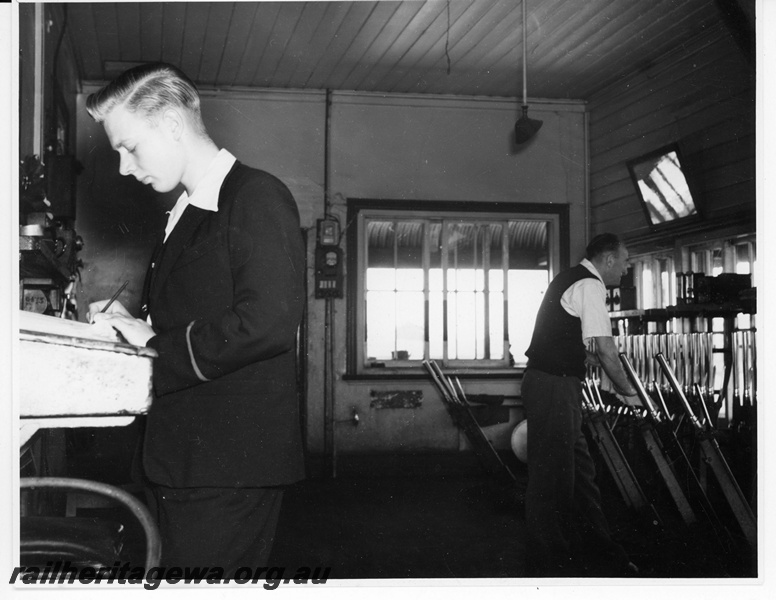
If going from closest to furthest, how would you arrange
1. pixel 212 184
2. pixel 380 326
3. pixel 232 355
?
pixel 232 355 → pixel 212 184 → pixel 380 326

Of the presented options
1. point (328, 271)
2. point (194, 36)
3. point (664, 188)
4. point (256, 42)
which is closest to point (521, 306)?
point (328, 271)

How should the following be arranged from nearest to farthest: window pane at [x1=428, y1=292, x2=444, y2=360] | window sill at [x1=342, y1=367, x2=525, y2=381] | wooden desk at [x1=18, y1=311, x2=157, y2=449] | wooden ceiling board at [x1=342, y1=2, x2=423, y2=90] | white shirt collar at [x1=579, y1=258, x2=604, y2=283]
Result: wooden desk at [x1=18, y1=311, x2=157, y2=449]
white shirt collar at [x1=579, y1=258, x2=604, y2=283]
wooden ceiling board at [x1=342, y1=2, x2=423, y2=90]
window sill at [x1=342, y1=367, x2=525, y2=381]
window pane at [x1=428, y1=292, x2=444, y2=360]

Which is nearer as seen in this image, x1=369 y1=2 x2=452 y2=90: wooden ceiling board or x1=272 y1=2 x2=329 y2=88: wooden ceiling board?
x1=272 y1=2 x2=329 y2=88: wooden ceiling board

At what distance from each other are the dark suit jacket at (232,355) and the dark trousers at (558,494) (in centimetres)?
219

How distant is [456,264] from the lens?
685 cm

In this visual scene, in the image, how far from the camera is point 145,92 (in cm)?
157

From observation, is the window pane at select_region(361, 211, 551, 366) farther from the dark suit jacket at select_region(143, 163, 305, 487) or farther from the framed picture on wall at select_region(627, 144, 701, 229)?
the dark suit jacket at select_region(143, 163, 305, 487)

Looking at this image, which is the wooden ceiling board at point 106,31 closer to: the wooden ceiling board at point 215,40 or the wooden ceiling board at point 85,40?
the wooden ceiling board at point 85,40

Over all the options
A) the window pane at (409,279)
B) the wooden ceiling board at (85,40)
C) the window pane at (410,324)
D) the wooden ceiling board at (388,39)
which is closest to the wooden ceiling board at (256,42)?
the wooden ceiling board at (388,39)

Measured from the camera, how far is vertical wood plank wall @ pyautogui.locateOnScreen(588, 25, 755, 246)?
15.6ft

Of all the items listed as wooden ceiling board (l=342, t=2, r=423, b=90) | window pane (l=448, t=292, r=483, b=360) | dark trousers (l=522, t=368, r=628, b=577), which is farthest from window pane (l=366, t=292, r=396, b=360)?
dark trousers (l=522, t=368, r=628, b=577)

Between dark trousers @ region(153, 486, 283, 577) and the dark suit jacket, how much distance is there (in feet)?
0.10

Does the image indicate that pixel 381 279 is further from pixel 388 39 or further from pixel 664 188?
pixel 664 188

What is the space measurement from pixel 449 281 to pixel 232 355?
550cm
